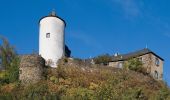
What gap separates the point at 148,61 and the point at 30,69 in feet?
59.0

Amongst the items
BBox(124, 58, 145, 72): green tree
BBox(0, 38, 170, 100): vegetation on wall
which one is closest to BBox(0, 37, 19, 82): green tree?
BBox(0, 38, 170, 100): vegetation on wall

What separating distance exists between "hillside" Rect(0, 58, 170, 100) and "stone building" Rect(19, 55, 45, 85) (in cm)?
65

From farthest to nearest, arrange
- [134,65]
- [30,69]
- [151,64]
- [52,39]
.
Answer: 1. [151,64]
2. [134,65]
3. [52,39]
4. [30,69]

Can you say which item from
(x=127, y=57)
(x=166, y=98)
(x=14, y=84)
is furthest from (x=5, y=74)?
(x=127, y=57)

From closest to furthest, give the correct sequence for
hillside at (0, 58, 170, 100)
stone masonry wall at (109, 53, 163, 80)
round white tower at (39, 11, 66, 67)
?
hillside at (0, 58, 170, 100)
round white tower at (39, 11, 66, 67)
stone masonry wall at (109, 53, 163, 80)

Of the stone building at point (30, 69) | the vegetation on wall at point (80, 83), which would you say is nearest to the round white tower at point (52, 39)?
the vegetation on wall at point (80, 83)

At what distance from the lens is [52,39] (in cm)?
5116

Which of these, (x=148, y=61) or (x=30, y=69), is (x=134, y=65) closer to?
(x=148, y=61)

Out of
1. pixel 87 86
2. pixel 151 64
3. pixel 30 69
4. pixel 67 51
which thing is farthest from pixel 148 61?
pixel 30 69

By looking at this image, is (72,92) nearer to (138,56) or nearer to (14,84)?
(14,84)

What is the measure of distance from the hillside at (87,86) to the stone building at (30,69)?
0.65 meters

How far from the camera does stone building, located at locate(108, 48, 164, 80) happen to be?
6134cm

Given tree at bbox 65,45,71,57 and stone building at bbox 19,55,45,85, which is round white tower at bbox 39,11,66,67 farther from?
tree at bbox 65,45,71,57

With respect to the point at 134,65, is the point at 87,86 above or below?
below
